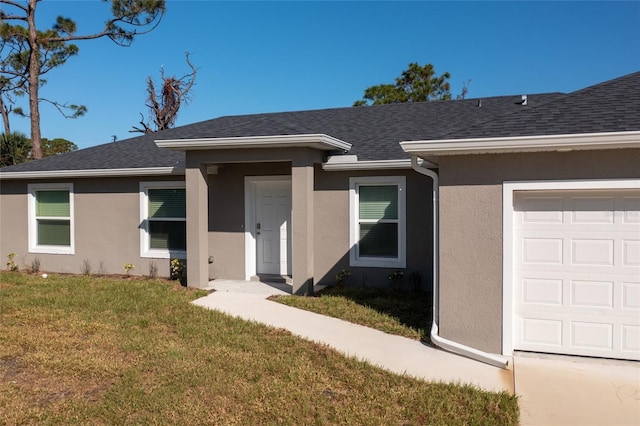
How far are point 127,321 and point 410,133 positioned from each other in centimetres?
721

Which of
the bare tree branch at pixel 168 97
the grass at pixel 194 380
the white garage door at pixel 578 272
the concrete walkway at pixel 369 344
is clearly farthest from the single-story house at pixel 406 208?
the bare tree branch at pixel 168 97

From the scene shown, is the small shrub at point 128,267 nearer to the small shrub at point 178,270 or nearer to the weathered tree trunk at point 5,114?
the small shrub at point 178,270

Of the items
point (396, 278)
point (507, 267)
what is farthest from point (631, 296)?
point (396, 278)

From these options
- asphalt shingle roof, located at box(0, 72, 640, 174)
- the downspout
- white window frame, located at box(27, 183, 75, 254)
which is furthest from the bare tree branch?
the downspout

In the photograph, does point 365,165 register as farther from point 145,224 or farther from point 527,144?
point 145,224

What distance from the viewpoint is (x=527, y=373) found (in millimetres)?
5395

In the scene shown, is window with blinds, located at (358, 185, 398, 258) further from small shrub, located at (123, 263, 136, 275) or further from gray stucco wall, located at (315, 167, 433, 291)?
small shrub, located at (123, 263, 136, 275)

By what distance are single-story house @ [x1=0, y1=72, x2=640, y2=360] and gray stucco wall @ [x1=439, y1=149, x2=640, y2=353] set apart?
0.02 metres

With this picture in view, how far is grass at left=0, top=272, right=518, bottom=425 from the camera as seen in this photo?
14.5 ft

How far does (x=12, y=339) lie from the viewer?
6.52m

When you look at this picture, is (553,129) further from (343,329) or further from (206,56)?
(206,56)

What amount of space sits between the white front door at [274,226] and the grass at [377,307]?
5.46 feet

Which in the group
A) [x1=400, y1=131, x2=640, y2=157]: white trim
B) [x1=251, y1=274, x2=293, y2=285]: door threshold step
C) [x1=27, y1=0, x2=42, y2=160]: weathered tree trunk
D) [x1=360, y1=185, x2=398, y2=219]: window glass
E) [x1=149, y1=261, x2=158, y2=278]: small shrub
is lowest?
[x1=251, y1=274, x2=293, y2=285]: door threshold step

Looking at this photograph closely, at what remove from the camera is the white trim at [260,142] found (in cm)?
888
